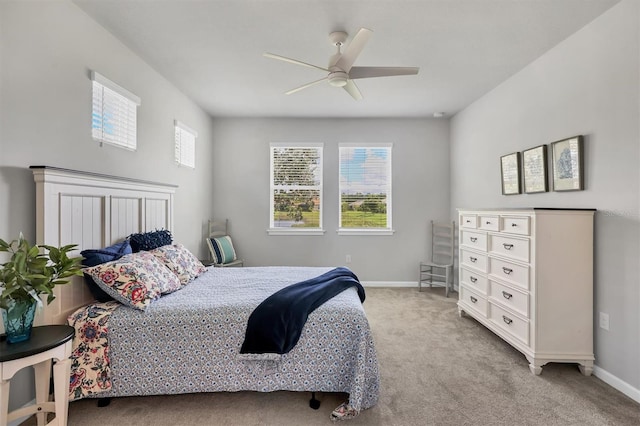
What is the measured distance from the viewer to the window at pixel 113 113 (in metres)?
2.44

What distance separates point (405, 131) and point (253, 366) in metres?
4.27

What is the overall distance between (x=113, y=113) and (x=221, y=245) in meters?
2.28

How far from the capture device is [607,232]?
7.55 ft

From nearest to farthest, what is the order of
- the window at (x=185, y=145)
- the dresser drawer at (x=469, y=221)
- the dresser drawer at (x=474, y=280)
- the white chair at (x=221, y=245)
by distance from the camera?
the dresser drawer at (x=474, y=280), the dresser drawer at (x=469, y=221), the window at (x=185, y=145), the white chair at (x=221, y=245)

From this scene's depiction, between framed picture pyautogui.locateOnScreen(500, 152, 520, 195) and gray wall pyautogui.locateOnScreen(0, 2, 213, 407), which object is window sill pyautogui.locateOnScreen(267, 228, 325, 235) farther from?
framed picture pyautogui.locateOnScreen(500, 152, 520, 195)

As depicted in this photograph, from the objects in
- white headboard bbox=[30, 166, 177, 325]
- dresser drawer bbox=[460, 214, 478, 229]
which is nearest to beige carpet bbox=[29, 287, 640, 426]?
white headboard bbox=[30, 166, 177, 325]

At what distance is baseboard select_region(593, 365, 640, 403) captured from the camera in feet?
6.78

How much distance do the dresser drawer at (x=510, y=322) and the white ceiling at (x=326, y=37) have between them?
2410 mm

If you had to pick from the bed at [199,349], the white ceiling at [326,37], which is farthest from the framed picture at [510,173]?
the bed at [199,349]

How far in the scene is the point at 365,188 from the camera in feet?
16.7

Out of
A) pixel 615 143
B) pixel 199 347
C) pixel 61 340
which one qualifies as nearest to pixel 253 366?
pixel 199 347

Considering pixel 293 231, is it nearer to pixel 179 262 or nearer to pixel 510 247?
→ pixel 179 262

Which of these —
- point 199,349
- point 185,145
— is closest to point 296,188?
point 185,145

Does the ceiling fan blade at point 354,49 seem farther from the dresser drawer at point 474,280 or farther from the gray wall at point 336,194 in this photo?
the gray wall at point 336,194
